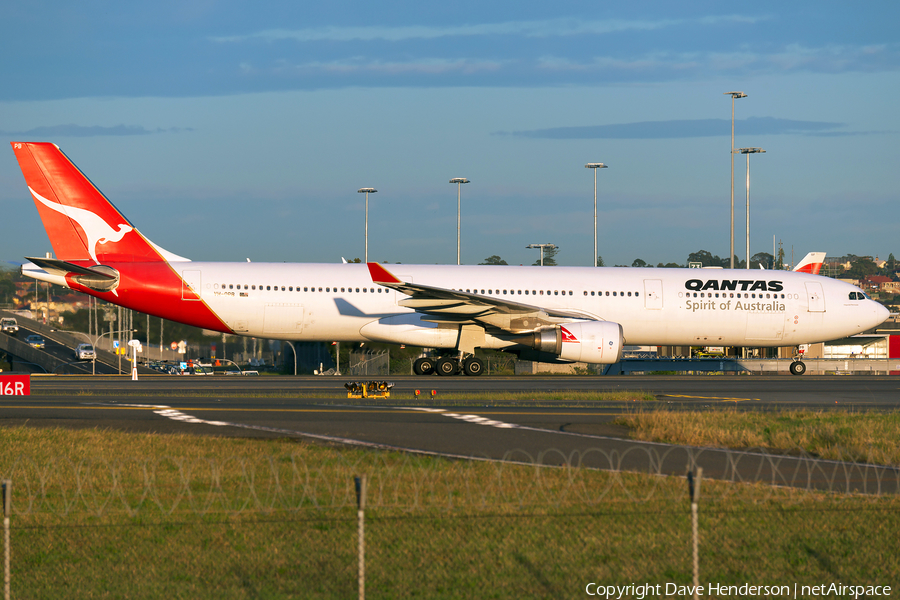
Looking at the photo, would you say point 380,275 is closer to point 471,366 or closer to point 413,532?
point 471,366

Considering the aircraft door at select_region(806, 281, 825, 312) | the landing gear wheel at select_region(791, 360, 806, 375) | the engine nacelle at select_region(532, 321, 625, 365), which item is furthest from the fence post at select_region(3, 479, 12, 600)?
the landing gear wheel at select_region(791, 360, 806, 375)

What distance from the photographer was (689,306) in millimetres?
→ 31109

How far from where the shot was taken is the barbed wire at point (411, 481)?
8.62 m

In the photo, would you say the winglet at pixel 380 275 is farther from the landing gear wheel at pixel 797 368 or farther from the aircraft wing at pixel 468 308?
the landing gear wheel at pixel 797 368

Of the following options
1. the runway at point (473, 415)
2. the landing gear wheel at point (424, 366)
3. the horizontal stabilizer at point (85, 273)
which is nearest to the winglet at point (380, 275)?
the runway at point (473, 415)

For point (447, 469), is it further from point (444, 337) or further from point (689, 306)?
point (689, 306)

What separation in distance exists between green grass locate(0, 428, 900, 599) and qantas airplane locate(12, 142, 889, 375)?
17.7 m

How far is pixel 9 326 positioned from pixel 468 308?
6866cm

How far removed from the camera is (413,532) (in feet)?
24.8

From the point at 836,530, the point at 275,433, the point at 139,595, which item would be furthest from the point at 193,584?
the point at 275,433

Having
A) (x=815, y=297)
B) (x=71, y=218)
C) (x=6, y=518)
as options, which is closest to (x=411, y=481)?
(x=6, y=518)

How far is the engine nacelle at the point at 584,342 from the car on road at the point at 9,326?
2731 inches

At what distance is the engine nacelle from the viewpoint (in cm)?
2744

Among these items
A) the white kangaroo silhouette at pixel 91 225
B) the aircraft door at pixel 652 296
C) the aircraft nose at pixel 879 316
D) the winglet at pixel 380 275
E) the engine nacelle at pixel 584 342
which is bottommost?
the engine nacelle at pixel 584 342
